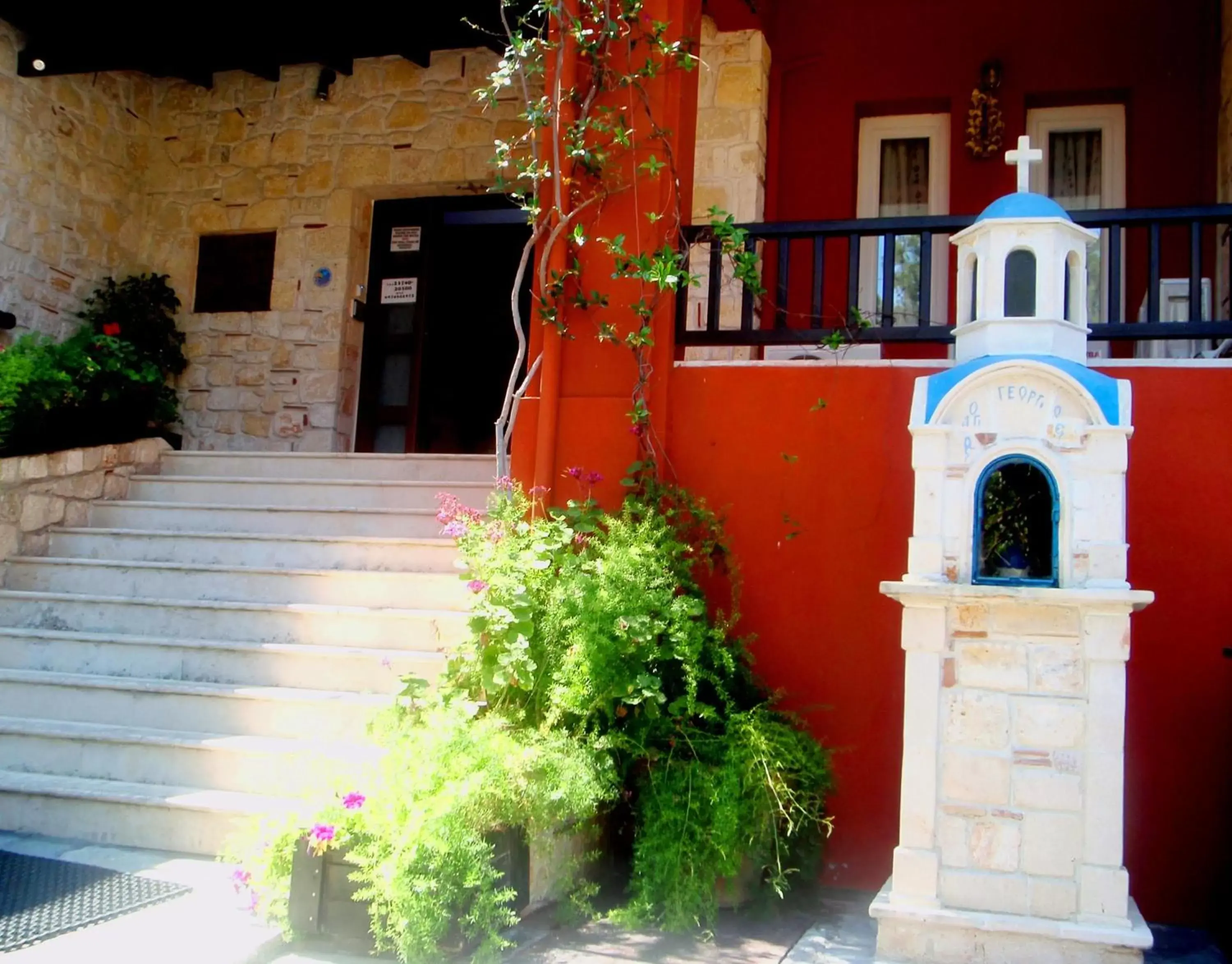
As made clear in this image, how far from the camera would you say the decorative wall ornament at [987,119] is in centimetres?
668

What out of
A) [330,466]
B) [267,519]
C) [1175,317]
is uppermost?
[1175,317]

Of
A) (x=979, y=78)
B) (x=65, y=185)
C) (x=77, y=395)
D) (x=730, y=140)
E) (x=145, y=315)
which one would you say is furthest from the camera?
(x=145, y=315)

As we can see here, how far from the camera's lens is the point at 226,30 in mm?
7242

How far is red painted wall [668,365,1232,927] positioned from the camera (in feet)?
13.5

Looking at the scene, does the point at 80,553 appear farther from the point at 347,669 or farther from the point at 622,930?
the point at 622,930

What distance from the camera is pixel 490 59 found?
7.71m

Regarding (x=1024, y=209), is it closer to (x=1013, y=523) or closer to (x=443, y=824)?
(x=1013, y=523)

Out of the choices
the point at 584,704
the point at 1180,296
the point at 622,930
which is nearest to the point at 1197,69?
the point at 1180,296

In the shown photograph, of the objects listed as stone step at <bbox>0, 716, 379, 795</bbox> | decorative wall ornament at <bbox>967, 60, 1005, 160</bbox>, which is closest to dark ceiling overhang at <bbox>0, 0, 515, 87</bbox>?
decorative wall ornament at <bbox>967, 60, 1005, 160</bbox>

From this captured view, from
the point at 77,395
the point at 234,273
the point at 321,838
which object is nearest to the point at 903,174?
the point at 234,273

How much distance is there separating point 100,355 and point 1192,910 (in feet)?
19.7

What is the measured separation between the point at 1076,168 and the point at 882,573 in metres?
3.64

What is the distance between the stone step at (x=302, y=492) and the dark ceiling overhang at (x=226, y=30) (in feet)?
8.99

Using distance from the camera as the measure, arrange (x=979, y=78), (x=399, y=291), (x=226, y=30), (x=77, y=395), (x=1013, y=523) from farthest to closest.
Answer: (x=399, y=291), (x=226, y=30), (x=979, y=78), (x=77, y=395), (x=1013, y=523)
